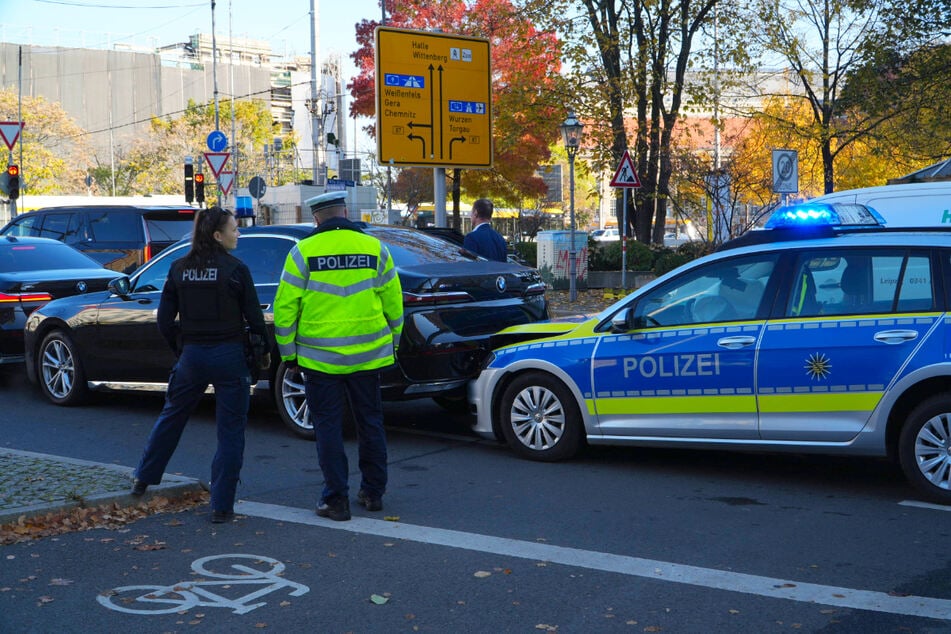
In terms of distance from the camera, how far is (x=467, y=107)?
1644 centimetres

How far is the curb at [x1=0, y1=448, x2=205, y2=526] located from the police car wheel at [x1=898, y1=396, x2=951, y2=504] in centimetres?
419

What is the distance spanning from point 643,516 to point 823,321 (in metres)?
1.63

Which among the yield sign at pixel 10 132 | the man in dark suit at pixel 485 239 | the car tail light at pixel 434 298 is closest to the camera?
the car tail light at pixel 434 298

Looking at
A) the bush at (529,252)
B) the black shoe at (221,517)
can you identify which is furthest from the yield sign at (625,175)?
the black shoe at (221,517)

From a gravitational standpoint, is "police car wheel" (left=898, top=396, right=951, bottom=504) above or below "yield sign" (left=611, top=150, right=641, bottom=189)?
below

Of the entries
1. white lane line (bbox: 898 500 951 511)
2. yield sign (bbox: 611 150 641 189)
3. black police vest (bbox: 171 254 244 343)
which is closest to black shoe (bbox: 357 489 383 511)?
black police vest (bbox: 171 254 244 343)

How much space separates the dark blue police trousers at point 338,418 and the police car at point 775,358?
171 centimetres

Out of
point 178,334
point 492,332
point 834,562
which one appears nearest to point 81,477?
point 178,334

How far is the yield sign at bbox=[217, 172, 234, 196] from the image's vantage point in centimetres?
2320

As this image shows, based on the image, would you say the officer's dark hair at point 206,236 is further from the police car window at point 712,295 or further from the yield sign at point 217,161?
the yield sign at point 217,161

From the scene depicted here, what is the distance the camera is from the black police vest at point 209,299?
6.21 metres

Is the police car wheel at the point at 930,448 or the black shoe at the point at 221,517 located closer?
the black shoe at the point at 221,517

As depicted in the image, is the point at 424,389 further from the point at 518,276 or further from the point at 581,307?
the point at 581,307

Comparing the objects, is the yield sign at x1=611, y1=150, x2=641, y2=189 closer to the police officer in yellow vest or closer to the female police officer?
the police officer in yellow vest
